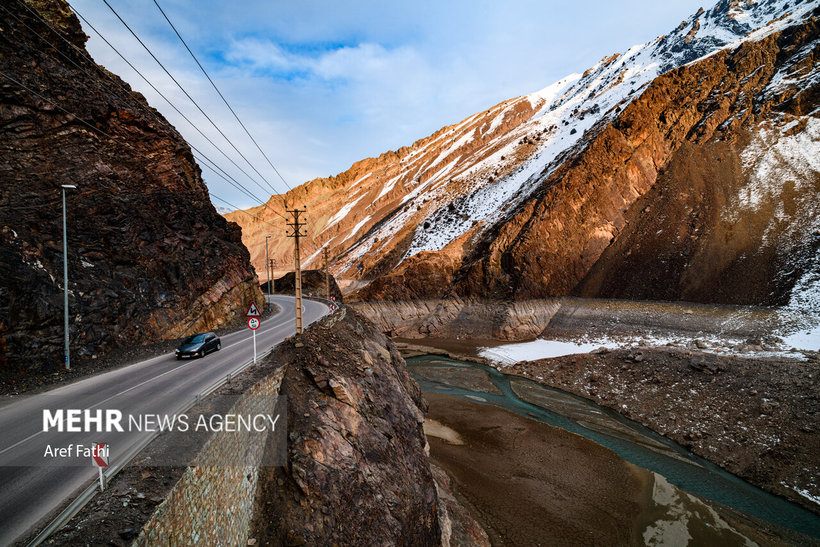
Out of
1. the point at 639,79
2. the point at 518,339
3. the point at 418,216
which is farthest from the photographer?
the point at 639,79

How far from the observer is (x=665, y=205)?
136 feet

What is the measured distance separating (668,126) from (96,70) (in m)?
62.4

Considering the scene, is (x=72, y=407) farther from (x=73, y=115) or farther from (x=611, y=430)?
(x=611, y=430)

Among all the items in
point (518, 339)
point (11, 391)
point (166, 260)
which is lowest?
point (518, 339)

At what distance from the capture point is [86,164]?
18703 millimetres

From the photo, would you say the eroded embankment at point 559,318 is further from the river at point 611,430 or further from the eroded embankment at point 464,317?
the river at point 611,430

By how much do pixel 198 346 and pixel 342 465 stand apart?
31.7 feet

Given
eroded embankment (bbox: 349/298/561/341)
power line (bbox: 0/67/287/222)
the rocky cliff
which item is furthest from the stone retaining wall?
eroded embankment (bbox: 349/298/561/341)

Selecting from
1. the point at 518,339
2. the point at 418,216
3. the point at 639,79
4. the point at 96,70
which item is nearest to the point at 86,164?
the point at 96,70

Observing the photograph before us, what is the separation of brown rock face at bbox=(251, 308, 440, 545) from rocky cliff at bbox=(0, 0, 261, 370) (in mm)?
9761

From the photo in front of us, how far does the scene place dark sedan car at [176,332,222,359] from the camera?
15109mm

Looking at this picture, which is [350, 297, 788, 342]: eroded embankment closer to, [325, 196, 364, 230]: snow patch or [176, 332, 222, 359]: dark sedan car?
[176, 332, 222, 359]: dark sedan car

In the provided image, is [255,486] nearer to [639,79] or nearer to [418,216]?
[418,216]

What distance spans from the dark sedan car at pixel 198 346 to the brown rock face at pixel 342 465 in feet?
17.0
